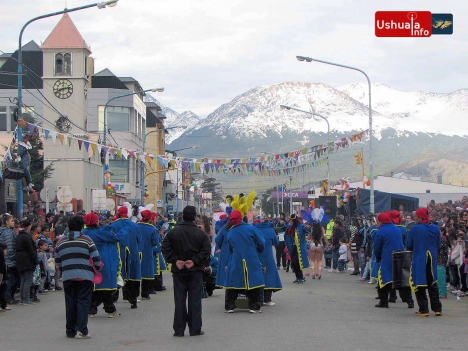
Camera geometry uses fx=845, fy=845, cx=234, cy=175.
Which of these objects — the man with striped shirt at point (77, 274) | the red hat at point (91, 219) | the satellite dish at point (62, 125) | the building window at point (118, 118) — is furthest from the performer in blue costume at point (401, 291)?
the building window at point (118, 118)

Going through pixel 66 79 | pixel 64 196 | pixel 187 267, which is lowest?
pixel 187 267

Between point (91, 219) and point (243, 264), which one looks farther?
point (243, 264)

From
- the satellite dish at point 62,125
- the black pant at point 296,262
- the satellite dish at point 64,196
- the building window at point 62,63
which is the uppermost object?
the building window at point 62,63

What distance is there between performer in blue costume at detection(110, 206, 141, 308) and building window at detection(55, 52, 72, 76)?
44792 mm

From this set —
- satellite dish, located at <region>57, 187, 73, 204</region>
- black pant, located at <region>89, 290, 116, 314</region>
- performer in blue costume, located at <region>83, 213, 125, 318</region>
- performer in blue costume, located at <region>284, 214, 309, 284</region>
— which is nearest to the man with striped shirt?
performer in blue costume, located at <region>83, 213, 125, 318</region>

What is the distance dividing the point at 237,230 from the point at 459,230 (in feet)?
18.5

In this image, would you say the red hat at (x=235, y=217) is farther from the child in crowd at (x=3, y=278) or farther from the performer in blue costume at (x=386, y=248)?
the child in crowd at (x=3, y=278)

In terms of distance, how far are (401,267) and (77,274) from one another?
6.05 meters

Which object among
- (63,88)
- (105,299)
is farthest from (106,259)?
(63,88)

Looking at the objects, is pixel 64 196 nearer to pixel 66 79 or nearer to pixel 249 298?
pixel 249 298

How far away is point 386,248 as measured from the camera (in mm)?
15242

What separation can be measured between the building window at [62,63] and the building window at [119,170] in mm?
14138

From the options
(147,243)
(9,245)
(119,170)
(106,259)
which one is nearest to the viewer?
(106,259)

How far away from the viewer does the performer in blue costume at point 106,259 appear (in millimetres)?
13648
